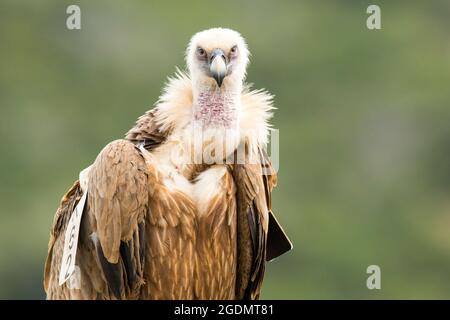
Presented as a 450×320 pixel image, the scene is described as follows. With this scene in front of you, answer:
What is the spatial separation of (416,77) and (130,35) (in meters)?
5.14

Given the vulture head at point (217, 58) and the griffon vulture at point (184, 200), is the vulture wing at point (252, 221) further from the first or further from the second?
the vulture head at point (217, 58)

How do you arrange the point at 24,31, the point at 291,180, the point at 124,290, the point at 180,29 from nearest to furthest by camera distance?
the point at 124,290 < the point at 291,180 < the point at 180,29 < the point at 24,31

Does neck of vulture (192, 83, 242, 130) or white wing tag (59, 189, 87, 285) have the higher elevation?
neck of vulture (192, 83, 242, 130)

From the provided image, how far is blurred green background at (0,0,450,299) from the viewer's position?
725 inches

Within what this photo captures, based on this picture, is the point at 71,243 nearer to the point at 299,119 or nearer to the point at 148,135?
the point at 148,135

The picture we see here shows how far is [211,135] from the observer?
663 cm

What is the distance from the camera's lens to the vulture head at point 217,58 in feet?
22.2

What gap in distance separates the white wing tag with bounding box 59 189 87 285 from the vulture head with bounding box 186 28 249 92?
2.85ft

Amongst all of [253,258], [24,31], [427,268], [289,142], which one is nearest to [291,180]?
[289,142]

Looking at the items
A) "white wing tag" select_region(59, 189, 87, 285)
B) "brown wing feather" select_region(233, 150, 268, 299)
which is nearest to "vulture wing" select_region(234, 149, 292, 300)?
"brown wing feather" select_region(233, 150, 268, 299)

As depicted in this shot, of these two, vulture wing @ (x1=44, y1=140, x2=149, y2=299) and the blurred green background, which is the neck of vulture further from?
the blurred green background

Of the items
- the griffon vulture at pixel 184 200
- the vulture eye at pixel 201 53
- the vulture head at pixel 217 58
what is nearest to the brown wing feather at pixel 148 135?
the griffon vulture at pixel 184 200

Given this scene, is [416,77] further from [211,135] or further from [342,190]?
[211,135]

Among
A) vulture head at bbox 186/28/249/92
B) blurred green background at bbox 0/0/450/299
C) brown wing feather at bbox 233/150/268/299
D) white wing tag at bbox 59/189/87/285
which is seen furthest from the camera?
blurred green background at bbox 0/0/450/299
